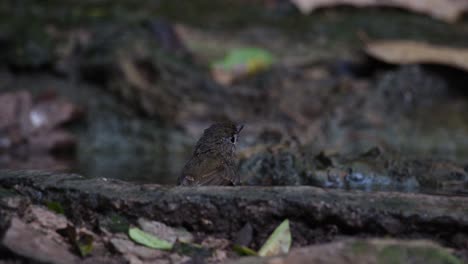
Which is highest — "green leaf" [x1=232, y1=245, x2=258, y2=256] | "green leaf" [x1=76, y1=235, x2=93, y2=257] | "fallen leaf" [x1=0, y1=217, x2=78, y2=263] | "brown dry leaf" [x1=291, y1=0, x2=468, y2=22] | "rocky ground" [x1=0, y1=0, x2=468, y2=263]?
"brown dry leaf" [x1=291, y1=0, x2=468, y2=22]

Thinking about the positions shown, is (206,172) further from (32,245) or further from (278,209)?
(32,245)

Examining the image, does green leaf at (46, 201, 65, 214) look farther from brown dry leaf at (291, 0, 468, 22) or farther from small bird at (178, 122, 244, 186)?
brown dry leaf at (291, 0, 468, 22)

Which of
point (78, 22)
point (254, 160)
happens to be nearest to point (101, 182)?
point (254, 160)

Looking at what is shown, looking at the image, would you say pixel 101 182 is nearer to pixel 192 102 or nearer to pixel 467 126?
pixel 192 102

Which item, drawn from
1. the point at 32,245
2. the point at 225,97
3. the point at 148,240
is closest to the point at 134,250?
the point at 148,240

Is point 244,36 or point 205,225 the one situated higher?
point 244,36

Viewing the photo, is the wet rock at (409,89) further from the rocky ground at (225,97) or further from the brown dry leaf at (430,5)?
the brown dry leaf at (430,5)

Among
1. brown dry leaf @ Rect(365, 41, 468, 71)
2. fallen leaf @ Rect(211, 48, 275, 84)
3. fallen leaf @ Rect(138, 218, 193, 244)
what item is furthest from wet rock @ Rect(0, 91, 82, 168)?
fallen leaf @ Rect(138, 218, 193, 244)
